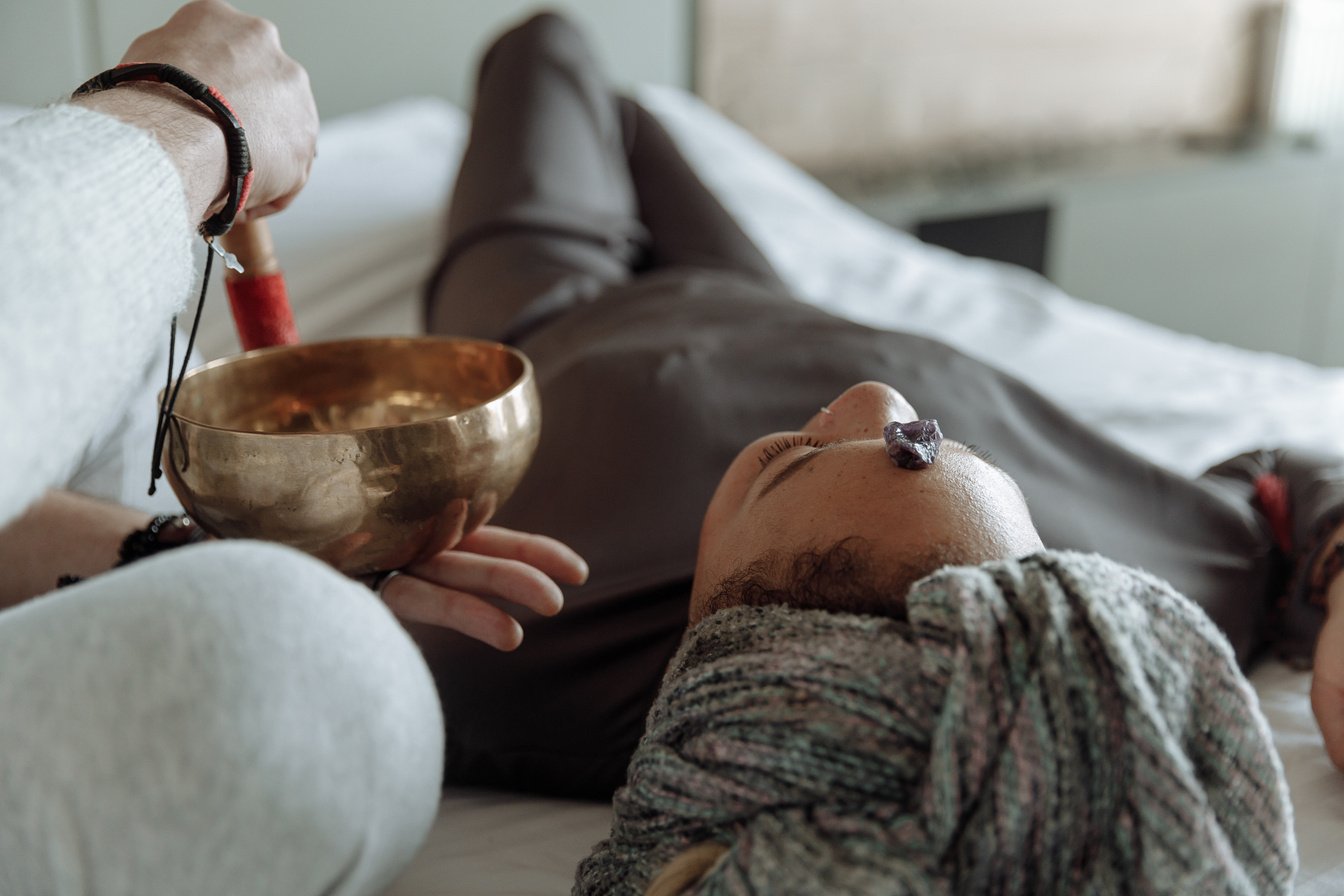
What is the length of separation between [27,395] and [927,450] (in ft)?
1.28

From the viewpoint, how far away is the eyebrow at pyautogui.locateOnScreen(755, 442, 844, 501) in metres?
0.61

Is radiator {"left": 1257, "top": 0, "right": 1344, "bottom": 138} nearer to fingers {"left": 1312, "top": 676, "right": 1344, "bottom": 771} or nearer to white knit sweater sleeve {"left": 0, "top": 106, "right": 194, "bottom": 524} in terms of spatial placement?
fingers {"left": 1312, "top": 676, "right": 1344, "bottom": 771}

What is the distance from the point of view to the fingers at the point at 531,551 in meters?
0.72

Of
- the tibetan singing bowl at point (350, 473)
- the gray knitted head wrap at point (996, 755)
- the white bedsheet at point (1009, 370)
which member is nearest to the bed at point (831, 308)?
the white bedsheet at point (1009, 370)

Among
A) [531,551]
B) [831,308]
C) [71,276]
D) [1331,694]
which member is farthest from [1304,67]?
[71,276]

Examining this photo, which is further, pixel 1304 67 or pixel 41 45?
A: pixel 1304 67

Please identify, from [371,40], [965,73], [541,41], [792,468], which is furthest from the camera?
[965,73]

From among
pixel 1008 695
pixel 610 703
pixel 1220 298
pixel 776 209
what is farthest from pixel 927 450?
pixel 1220 298

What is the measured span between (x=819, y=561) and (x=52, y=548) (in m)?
0.55

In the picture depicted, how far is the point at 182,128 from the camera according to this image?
1.77 ft

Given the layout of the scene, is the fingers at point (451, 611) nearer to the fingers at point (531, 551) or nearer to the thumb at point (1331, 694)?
the fingers at point (531, 551)

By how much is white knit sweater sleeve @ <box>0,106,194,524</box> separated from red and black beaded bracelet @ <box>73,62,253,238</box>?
92 millimetres

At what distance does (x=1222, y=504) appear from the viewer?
90 cm

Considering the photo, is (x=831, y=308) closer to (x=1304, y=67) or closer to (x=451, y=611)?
(x=451, y=611)
